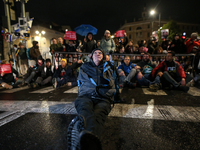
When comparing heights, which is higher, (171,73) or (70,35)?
(70,35)

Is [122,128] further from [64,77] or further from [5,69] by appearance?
[5,69]

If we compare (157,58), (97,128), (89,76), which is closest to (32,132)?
(97,128)

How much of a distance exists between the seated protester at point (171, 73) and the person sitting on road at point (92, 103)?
3250mm

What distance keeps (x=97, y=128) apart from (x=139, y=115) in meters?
1.33

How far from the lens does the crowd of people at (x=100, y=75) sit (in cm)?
177

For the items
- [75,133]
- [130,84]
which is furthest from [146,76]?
[75,133]

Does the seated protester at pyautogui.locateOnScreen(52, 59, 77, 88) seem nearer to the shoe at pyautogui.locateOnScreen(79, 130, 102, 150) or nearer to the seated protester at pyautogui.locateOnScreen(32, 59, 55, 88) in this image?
the seated protester at pyautogui.locateOnScreen(32, 59, 55, 88)

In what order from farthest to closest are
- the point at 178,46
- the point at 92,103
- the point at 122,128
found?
the point at 178,46, the point at 92,103, the point at 122,128

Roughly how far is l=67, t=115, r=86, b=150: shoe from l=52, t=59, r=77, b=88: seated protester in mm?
4985

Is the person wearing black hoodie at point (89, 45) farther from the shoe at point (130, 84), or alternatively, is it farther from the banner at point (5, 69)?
the banner at point (5, 69)

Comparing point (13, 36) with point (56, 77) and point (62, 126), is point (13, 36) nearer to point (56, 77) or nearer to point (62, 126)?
point (56, 77)

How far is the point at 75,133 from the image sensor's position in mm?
1545

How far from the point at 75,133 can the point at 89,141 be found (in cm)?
22

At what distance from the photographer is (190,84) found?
590 centimetres
